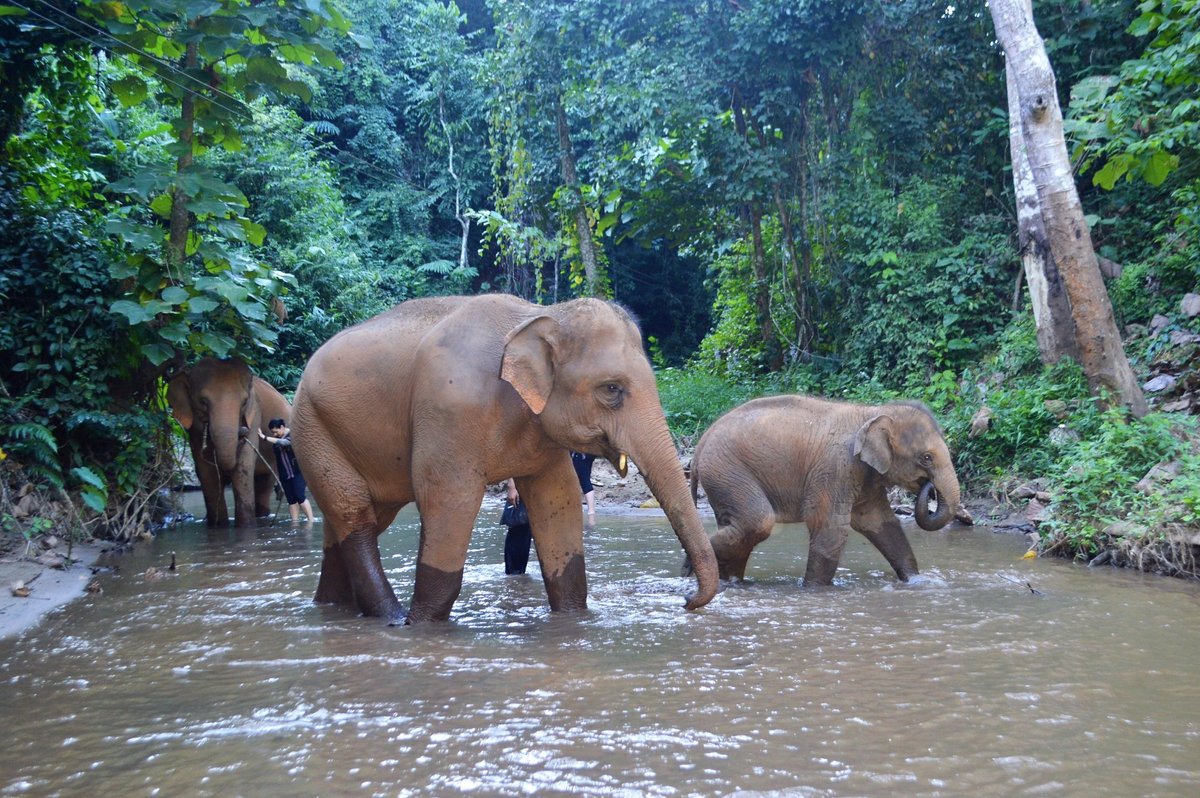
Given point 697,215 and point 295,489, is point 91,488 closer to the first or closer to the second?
point 295,489

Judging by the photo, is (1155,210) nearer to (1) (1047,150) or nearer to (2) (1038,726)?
(1) (1047,150)

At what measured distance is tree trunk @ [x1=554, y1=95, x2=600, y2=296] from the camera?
17562 millimetres

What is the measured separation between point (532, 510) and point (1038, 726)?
2.94 meters

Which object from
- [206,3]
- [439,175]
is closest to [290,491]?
[206,3]

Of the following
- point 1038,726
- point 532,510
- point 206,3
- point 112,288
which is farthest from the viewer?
point 112,288

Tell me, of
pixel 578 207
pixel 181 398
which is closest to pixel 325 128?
pixel 578 207

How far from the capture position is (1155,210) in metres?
12.6

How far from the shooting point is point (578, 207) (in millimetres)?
17750

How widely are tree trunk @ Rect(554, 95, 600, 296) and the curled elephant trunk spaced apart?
10638 mm

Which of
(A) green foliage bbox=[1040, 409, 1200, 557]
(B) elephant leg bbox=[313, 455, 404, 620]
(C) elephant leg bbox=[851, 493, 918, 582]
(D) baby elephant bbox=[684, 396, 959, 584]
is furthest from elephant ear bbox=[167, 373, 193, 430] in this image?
(A) green foliage bbox=[1040, 409, 1200, 557]

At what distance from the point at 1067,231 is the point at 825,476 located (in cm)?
416

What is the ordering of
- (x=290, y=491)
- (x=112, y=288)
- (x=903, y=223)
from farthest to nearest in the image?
1. (x=903, y=223)
2. (x=290, y=491)
3. (x=112, y=288)

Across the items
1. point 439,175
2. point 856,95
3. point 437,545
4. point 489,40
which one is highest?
point 489,40

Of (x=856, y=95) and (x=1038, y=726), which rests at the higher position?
(x=856, y=95)
